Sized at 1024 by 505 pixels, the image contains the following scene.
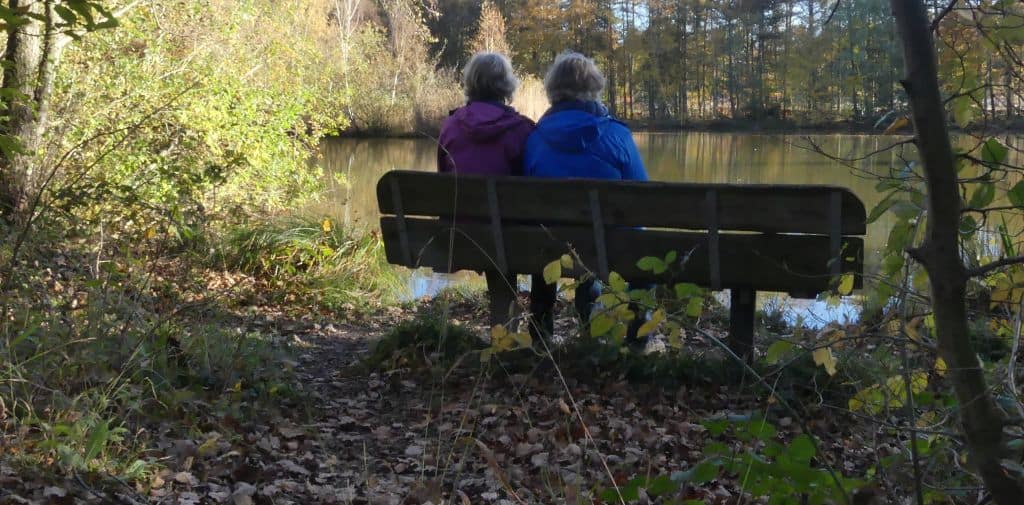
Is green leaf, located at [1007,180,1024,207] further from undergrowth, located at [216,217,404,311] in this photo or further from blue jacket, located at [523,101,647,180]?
undergrowth, located at [216,217,404,311]

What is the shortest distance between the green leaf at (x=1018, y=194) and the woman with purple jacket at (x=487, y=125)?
3.18 meters

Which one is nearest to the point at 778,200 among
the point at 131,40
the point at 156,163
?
the point at 156,163

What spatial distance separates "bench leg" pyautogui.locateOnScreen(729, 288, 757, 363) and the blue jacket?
0.86m

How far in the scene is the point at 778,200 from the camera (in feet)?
12.6

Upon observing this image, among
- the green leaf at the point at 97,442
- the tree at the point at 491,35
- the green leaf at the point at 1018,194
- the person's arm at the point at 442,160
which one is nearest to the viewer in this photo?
the green leaf at the point at 1018,194

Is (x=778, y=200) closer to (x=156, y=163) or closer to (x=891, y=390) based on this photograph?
(x=891, y=390)

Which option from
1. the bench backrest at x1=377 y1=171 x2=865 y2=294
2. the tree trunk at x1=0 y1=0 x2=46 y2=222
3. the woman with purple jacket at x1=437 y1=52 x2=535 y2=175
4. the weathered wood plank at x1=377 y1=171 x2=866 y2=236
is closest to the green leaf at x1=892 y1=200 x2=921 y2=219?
the bench backrest at x1=377 y1=171 x2=865 y2=294

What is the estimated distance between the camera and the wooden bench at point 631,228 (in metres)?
3.81

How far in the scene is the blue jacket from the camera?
448cm

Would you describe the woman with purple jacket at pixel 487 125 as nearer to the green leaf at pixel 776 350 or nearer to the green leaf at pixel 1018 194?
the green leaf at pixel 776 350

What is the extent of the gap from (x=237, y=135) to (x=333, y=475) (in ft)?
22.6

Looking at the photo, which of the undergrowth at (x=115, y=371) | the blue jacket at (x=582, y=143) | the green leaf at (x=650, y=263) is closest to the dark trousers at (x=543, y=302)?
the blue jacket at (x=582, y=143)

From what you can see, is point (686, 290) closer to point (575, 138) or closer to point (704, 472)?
point (704, 472)

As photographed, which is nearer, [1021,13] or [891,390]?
[1021,13]
